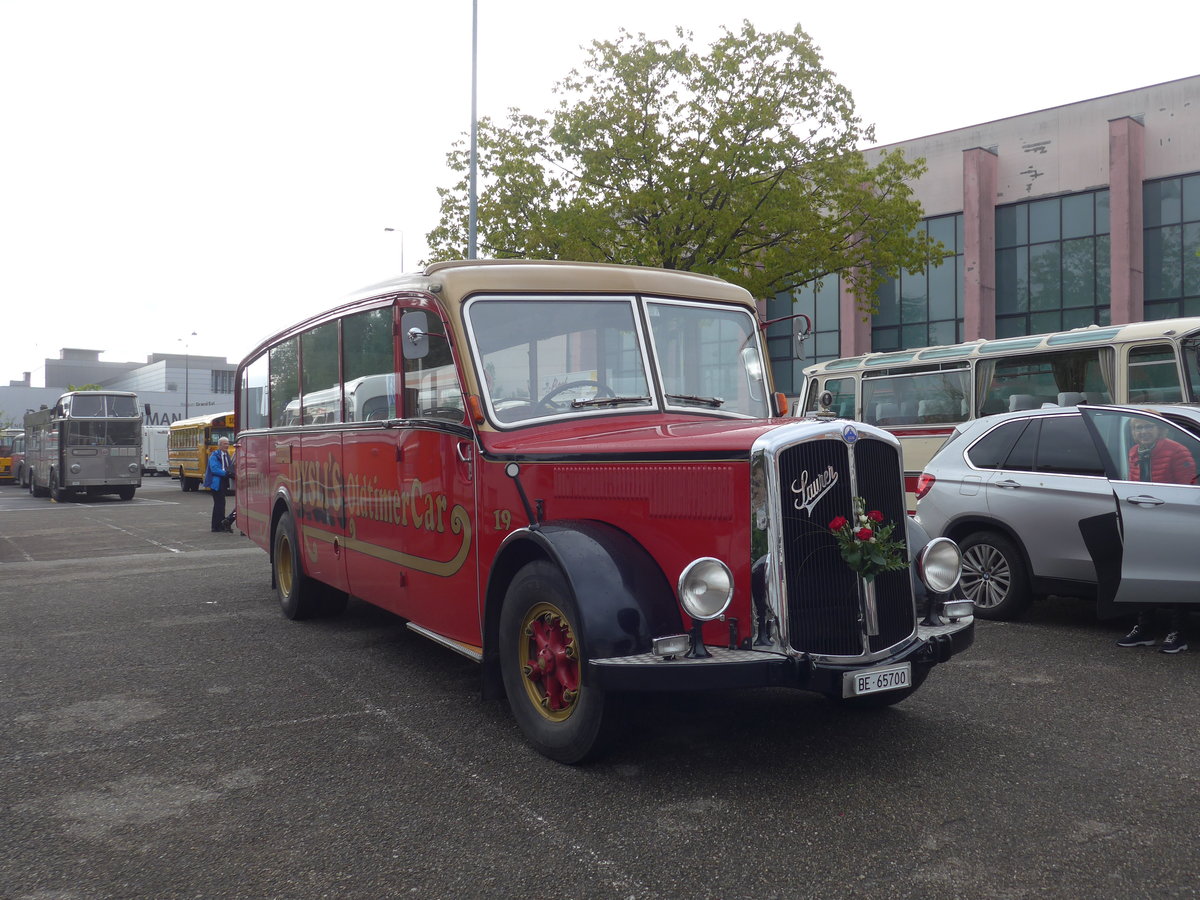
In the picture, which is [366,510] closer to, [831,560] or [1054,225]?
[831,560]

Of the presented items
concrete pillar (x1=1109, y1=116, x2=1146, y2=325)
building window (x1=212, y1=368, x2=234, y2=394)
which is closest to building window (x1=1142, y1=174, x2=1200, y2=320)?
concrete pillar (x1=1109, y1=116, x2=1146, y2=325)

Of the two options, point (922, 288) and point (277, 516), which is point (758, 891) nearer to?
point (277, 516)

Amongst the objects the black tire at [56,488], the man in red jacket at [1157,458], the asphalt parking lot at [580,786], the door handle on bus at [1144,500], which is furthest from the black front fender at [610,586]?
the black tire at [56,488]

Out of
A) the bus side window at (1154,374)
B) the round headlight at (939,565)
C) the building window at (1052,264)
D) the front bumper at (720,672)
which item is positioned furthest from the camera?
the building window at (1052,264)

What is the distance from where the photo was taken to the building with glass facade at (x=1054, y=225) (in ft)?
97.4

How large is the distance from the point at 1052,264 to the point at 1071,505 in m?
27.4

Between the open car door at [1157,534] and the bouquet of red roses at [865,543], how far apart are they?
2995 mm

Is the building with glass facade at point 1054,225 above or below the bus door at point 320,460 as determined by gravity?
above

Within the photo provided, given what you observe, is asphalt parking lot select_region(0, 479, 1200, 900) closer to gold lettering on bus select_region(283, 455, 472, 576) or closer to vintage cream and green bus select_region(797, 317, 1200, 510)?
gold lettering on bus select_region(283, 455, 472, 576)

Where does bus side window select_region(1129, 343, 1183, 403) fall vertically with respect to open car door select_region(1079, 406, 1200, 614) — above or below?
above

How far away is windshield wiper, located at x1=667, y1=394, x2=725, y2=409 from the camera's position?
5.56m

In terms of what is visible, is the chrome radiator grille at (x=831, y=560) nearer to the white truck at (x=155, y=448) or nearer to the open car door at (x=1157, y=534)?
the open car door at (x=1157, y=534)

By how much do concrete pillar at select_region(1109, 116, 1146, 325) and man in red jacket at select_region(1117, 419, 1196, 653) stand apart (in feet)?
83.0

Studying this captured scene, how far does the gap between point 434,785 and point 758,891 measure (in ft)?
5.36
